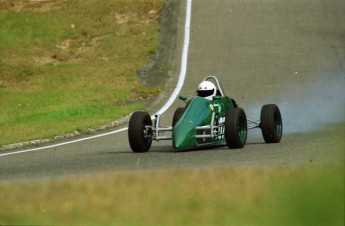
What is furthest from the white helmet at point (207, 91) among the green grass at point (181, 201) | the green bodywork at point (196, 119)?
the green grass at point (181, 201)

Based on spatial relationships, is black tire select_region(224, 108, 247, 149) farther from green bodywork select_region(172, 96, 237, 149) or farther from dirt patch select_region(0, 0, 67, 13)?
dirt patch select_region(0, 0, 67, 13)

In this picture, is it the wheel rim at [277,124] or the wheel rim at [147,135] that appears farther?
the wheel rim at [277,124]

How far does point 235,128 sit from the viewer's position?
13828mm

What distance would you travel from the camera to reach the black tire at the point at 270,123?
1493cm

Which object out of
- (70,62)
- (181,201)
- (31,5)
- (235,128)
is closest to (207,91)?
(235,128)

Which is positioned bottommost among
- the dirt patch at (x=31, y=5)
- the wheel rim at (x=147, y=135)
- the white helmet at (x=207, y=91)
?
the wheel rim at (x=147, y=135)

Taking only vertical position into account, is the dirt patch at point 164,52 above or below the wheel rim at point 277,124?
above

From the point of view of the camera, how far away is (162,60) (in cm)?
2897

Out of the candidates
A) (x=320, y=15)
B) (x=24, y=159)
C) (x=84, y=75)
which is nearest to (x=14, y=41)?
(x=84, y=75)

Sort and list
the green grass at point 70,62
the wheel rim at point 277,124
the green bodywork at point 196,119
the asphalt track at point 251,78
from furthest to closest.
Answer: the green grass at point 70,62
the wheel rim at point 277,124
the green bodywork at point 196,119
the asphalt track at point 251,78

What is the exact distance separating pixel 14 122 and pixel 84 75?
733 cm

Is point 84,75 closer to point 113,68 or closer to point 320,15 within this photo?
point 113,68

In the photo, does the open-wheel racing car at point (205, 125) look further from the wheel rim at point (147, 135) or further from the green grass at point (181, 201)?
the green grass at point (181, 201)

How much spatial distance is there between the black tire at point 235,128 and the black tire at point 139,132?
1.29m
